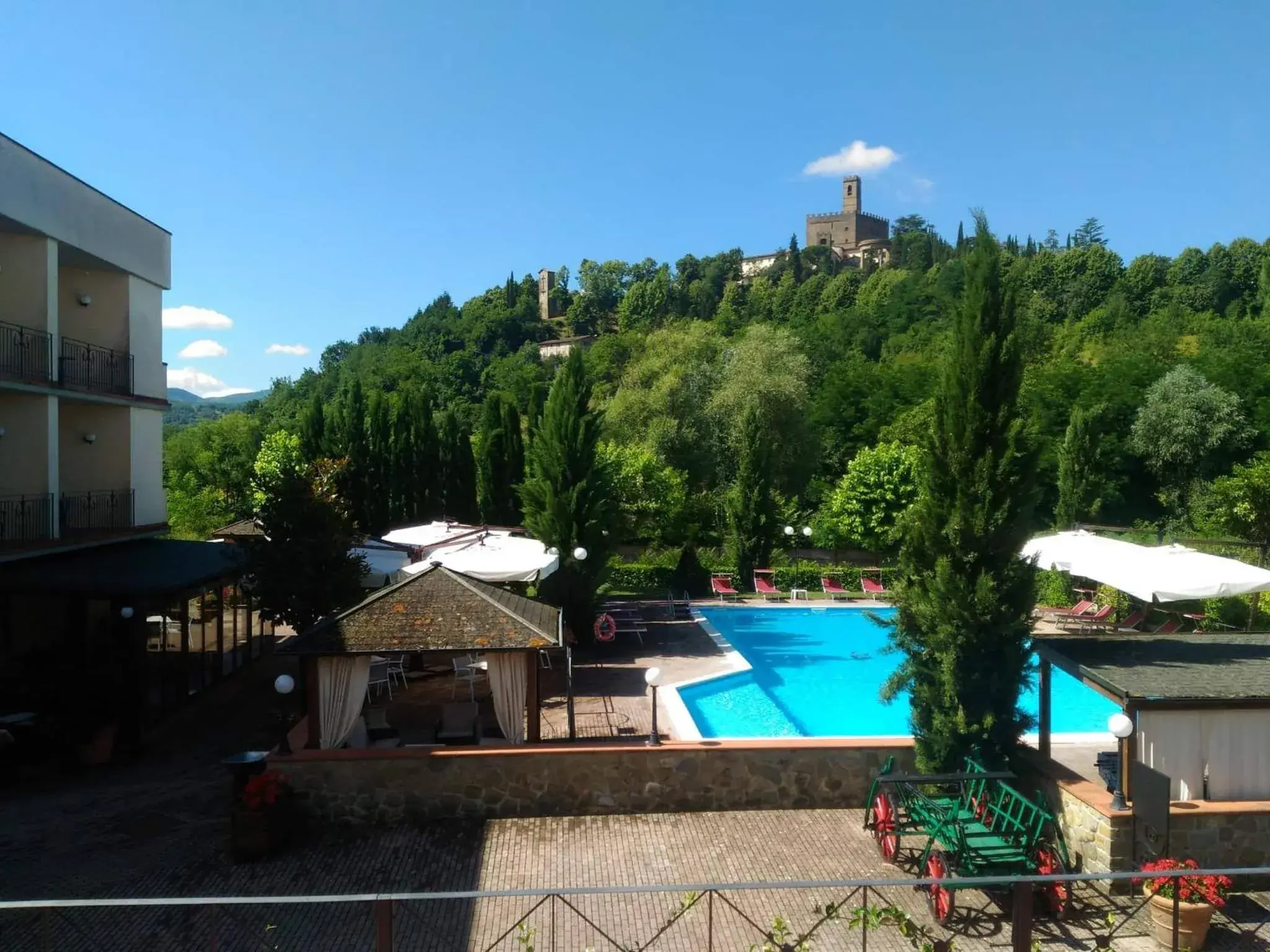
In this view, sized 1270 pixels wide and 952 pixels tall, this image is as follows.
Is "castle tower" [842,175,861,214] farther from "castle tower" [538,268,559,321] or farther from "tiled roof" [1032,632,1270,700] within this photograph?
"tiled roof" [1032,632,1270,700]

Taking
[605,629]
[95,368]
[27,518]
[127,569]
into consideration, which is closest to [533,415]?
[605,629]

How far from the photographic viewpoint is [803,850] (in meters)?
8.59

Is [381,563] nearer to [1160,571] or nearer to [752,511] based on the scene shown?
[1160,571]

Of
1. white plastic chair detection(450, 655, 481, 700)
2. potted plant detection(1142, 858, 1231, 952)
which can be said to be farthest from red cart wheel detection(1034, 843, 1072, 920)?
white plastic chair detection(450, 655, 481, 700)

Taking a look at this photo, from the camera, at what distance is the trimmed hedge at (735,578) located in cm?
2595

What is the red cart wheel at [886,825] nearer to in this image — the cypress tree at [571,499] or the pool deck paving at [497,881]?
the pool deck paving at [497,881]

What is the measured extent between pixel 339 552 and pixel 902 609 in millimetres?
8643

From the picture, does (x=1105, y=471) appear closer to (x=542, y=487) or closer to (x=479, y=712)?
(x=542, y=487)

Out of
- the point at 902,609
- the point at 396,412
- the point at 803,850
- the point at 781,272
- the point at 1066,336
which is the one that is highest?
the point at 781,272

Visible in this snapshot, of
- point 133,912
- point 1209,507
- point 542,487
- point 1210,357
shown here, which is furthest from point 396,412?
point 1210,357

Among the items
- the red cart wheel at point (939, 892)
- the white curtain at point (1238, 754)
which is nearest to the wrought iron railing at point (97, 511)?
the red cart wheel at point (939, 892)

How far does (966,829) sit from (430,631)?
20.3 feet

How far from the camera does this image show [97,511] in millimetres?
16078

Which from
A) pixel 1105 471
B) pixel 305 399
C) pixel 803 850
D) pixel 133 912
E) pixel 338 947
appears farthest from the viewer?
pixel 305 399
